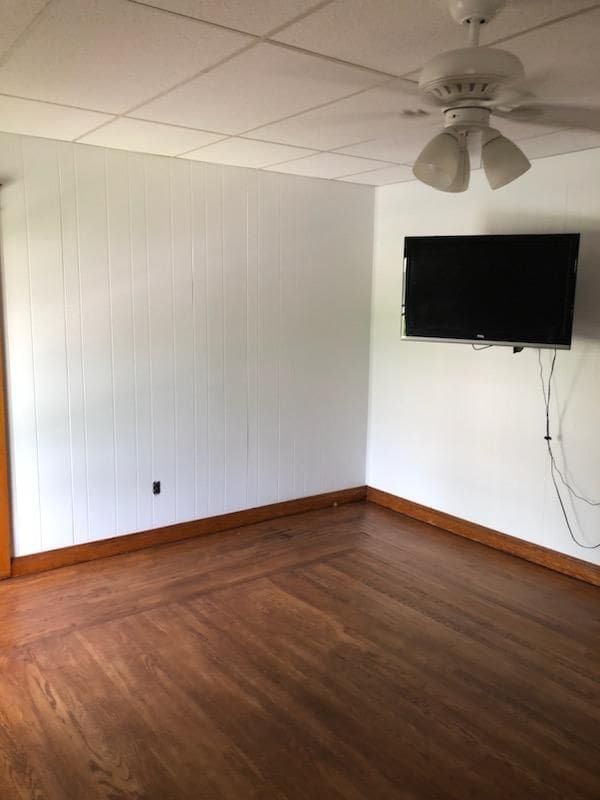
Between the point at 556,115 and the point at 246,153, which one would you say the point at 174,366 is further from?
the point at 556,115

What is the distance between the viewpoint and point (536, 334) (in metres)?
3.49

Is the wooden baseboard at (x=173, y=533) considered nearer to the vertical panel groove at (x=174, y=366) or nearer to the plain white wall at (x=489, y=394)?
the vertical panel groove at (x=174, y=366)

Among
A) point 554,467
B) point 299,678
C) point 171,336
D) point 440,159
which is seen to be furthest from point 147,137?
point 554,467

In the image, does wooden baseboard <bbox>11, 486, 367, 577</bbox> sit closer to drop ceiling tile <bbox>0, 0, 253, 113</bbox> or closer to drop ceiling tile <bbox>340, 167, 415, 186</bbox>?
drop ceiling tile <bbox>340, 167, 415, 186</bbox>

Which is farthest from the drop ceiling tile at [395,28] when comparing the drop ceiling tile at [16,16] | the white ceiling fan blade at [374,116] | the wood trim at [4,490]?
Answer: the wood trim at [4,490]

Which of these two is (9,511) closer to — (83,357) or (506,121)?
(83,357)

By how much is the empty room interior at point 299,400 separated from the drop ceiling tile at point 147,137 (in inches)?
1.0

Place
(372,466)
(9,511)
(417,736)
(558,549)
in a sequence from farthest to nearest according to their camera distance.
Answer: (372,466) → (558,549) → (9,511) → (417,736)

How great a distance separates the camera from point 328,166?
4168 mm

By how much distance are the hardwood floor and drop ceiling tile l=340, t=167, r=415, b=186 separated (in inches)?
96.7

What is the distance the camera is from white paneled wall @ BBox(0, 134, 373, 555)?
3.65m

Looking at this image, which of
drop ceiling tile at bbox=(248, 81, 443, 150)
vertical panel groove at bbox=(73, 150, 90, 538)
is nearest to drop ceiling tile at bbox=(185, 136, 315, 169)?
drop ceiling tile at bbox=(248, 81, 443, 150)

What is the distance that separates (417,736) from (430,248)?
267cm

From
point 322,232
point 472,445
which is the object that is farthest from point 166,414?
point 472,445
